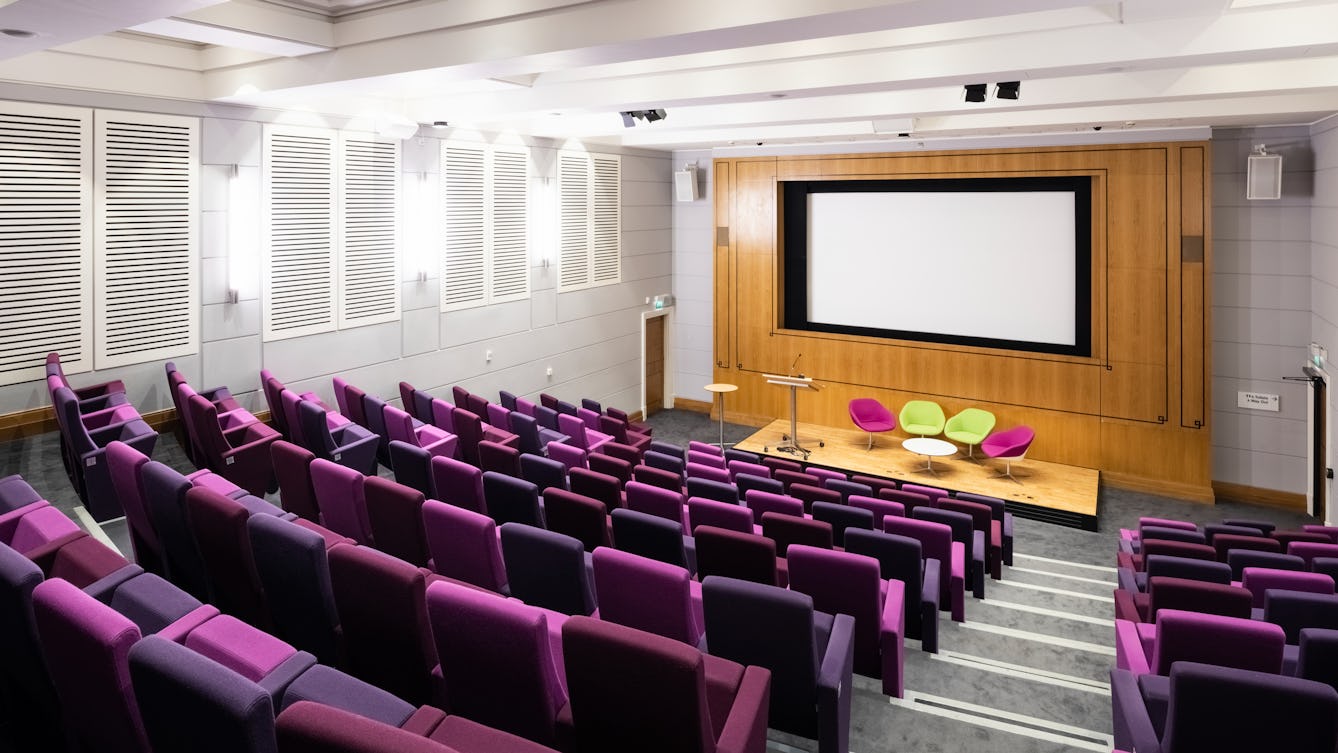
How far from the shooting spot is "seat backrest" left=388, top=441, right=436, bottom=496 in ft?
16.1

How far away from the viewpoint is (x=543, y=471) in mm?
5535

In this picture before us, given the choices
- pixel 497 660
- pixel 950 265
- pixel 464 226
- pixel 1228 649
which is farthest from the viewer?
pixel 950 265

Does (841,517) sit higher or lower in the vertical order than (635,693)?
lower

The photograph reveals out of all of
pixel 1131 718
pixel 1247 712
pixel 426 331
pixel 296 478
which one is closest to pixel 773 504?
pixel 1131 718

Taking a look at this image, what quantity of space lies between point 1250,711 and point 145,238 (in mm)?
7112

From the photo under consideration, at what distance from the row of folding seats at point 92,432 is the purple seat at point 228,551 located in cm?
215

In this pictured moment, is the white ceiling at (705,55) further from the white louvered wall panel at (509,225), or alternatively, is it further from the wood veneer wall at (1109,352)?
the white louvered wall panel at (509,225)

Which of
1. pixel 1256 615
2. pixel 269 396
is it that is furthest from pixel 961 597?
pixel 269 396

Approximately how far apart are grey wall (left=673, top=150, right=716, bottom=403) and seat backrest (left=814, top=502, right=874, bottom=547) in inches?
286

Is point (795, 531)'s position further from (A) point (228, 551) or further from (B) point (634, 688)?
(A) point (228, 551)

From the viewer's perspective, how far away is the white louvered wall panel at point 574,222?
34.4 ft

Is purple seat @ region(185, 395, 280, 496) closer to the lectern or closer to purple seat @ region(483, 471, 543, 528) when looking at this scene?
purple seat @ region(483, 471, 543, 528)

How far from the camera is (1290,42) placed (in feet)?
15.4

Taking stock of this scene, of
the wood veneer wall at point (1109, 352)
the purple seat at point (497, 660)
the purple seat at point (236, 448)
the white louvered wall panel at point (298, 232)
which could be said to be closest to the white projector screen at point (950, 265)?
the wood veneer wall at point (1109, 352)
